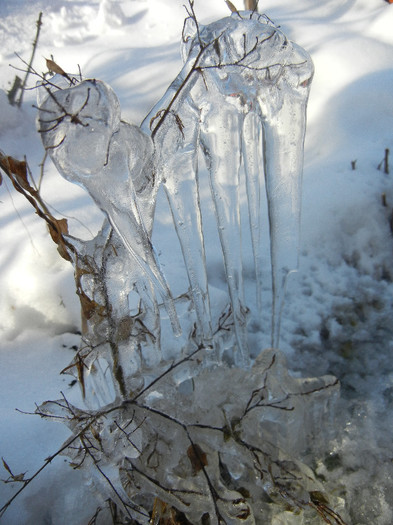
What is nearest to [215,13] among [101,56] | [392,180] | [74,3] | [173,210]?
[101,56]

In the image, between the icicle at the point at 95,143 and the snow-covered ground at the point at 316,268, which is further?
the snow-covered ground at the point at 316,268

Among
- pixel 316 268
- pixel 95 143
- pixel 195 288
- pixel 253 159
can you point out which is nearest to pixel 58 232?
pixel 95 143

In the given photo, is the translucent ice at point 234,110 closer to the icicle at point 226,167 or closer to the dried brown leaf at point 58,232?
the icicle at point 226,167

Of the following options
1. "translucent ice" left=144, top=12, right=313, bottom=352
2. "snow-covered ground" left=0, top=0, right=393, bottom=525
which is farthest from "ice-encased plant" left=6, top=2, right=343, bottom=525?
"snow-covered ground" left=0, top=0, right=393, bottom=525

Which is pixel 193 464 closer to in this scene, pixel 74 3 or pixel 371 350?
pixel 371 350

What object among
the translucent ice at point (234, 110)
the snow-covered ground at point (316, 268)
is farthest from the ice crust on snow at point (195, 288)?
the snow-covered ground at point (316, 268)

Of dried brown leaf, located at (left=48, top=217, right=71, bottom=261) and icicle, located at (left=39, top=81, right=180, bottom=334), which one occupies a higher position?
icicle, located at (left=39, top=81, right=180, bottom=334)

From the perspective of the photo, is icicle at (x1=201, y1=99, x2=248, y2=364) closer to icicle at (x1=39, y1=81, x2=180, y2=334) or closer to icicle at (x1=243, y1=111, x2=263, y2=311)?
icicle at (x1=243, y1=111, x2=263, y2=311)
